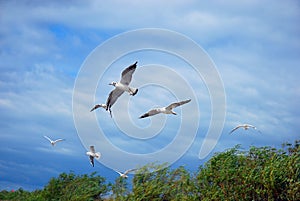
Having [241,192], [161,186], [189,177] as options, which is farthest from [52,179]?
[241,192]

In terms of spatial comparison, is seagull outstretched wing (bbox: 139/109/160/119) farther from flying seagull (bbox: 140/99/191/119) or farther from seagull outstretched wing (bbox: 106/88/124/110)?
seagull outstretched wing (bbox: 106/88/124/110)

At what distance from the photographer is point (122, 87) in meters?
15.1

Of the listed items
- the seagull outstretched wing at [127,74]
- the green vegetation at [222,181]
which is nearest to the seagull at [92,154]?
the green vegetation at [222,181]

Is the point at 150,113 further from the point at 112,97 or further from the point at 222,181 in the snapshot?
the point at 222,181

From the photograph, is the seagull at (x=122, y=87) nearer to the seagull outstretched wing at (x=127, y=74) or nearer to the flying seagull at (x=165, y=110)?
the seagull outstretched wing at (x=127, y=74)

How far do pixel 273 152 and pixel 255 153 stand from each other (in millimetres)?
538

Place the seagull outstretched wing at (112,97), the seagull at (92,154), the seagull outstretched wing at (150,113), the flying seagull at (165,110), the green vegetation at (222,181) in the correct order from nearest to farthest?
the green vegetation at (222,181)
the flying seagull at (165,110)
the seagull outstretched wing at (112,97)
the seagull outstretched wing at (150,113)
the seagull at (92,154)

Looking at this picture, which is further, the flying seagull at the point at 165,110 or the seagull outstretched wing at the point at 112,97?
the seagull outstretched wing at the point at 112,97

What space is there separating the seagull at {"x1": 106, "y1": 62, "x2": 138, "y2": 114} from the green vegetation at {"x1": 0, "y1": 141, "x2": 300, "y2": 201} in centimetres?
274

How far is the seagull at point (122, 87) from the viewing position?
47.4ft

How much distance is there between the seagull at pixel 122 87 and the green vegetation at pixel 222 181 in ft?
8.98

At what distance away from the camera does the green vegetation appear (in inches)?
522

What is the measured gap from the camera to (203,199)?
1466cm

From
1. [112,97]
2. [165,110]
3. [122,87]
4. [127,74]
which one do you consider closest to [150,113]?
[165,110]
